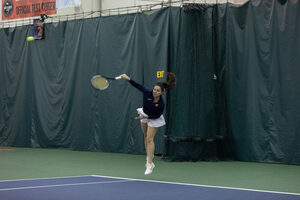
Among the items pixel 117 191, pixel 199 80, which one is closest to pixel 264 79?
pixel 199 80

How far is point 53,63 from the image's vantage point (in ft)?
44.9

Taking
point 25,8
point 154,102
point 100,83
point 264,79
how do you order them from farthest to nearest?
1. point 25,8
2. point 264,79
3. point 100,83
4. point 154,102

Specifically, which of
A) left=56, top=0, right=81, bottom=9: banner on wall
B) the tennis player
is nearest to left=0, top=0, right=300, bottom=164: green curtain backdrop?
left=56, top=0, right=81, bottom=9: banner on wall

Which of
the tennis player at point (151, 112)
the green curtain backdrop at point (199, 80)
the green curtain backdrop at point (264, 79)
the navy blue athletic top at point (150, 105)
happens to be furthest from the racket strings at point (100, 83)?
Result: the green curtain backdrop at point (264, 79)

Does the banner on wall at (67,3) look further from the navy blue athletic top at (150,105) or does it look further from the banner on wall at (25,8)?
the navy blue athletic top at (150,105)

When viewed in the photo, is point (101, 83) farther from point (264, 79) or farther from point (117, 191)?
point (264, 79)

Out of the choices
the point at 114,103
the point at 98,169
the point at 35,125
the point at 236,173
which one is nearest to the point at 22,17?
the point at 35,125

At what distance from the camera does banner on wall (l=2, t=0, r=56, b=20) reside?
14492 mm

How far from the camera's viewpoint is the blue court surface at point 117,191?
5551 millimetres

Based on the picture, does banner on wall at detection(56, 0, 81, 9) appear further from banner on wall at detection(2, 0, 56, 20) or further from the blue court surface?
the blue court surface

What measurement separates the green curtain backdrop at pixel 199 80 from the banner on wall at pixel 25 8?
1712 mm

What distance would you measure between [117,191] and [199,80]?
15.7ft

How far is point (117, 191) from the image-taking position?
5973 millimetres

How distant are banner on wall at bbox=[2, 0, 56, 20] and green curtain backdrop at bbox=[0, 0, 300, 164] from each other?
1.71 m
